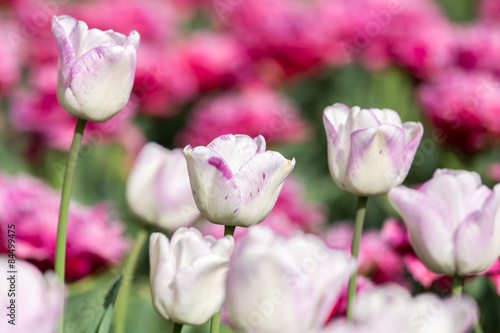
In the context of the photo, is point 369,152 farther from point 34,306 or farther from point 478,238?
point 34,306

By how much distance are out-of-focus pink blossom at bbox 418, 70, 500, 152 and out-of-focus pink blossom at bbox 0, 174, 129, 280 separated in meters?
0.71

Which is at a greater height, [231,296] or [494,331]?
[231,296]

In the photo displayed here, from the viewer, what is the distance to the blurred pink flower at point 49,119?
1.24m

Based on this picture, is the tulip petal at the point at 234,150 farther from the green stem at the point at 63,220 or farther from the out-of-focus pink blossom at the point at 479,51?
the out-of-focus pink blossom at the point at 479,51

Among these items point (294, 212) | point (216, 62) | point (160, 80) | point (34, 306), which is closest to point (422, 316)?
point (34, 306)

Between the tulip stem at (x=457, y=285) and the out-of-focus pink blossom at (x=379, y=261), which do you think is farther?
the out-of-focus pink blossom at (x=379, y=261)

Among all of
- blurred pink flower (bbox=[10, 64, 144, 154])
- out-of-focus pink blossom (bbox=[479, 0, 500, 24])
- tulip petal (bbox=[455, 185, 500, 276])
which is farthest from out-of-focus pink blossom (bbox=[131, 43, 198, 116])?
tulip petal (bbox=[455, 185, 500, 276])

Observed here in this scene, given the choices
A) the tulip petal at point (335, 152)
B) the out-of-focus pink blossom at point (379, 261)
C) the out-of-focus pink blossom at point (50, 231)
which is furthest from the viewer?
the out-of-focus pink blossom at point (379, 261)

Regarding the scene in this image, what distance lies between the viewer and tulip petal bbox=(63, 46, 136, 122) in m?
0.47

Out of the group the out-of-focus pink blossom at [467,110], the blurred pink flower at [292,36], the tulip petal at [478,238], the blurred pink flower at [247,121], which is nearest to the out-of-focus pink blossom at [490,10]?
the blurred pink flower at [292,36]

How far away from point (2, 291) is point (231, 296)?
12 centimetres

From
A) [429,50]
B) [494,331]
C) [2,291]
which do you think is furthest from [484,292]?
[429,50]

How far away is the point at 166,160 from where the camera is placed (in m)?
0.65

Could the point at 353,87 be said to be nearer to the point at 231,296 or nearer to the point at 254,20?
the point at 254,20
